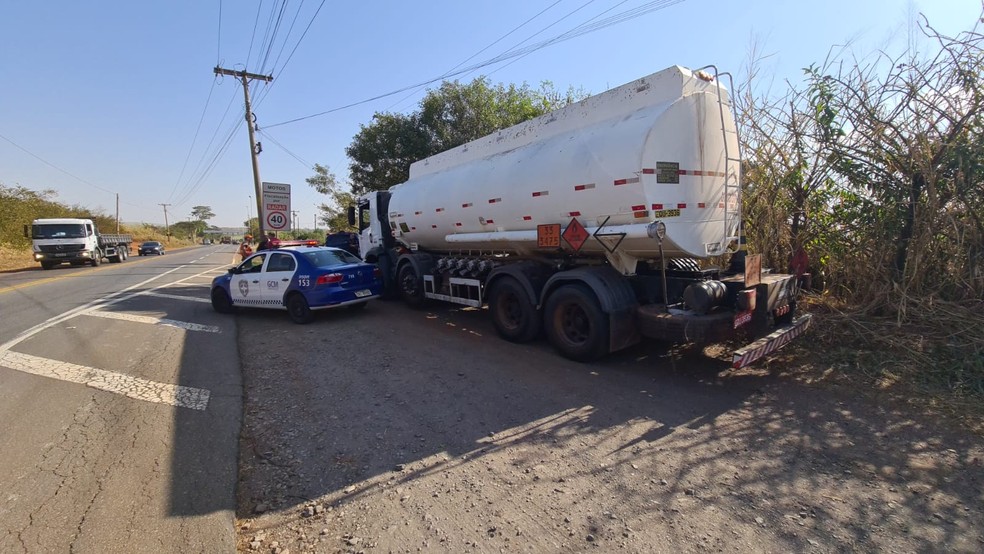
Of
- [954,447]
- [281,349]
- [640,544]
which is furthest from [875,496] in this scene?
[281,349]

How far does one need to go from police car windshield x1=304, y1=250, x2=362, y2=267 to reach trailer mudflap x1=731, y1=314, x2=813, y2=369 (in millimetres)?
7075

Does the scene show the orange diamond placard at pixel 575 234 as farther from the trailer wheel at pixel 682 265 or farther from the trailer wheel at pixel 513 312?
the trailer wheel at pixel 682 265

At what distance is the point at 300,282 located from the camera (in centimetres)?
855

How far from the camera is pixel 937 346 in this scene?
503cm

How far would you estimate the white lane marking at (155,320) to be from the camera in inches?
336

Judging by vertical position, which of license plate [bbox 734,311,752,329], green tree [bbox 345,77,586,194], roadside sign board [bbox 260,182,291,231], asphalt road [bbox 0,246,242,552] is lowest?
asphalt road [bbox 0,246,242,552]

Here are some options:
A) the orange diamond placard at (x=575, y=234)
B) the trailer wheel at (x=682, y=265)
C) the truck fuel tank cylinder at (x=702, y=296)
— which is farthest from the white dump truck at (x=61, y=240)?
the truck fuel tank cylinder at (x=702, y=296)

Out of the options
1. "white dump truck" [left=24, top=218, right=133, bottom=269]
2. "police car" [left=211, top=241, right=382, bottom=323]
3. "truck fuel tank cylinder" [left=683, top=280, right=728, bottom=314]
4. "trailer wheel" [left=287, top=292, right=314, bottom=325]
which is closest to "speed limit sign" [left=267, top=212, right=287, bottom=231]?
"police car" [left=211, top=241, right=382, bottom=323]

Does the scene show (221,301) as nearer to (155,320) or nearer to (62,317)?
(155,320)

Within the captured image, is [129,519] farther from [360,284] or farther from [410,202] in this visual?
[410,202]

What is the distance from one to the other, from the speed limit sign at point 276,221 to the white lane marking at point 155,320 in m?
7.57

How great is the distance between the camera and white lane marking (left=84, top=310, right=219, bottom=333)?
854cm

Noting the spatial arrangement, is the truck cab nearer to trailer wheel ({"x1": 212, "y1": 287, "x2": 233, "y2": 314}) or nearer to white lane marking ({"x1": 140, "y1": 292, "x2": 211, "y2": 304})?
trailer wheel ({"x1": 212, "y1": 287, "x2": 233, "y2": 314})

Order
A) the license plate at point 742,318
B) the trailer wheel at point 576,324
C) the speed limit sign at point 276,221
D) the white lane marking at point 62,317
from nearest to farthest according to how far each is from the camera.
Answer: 1. the license plate at point 742,318
2. the trailer wheel at point 576,324
3. the white lane marking at point 62,317
4. the speed limit sign at point 276,221
